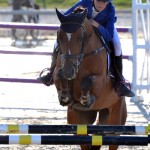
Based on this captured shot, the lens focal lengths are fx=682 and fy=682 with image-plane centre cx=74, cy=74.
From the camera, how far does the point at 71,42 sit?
6215 mm

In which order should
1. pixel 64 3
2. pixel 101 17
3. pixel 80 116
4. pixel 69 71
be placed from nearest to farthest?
pixel 69 71 < pixel 101 17 < pixel 80 116 < pixel 64 3

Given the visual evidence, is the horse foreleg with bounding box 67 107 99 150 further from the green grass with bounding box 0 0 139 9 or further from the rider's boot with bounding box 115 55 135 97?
the green grass with bounding box 0 0 139 9

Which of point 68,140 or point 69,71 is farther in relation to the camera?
point 69,71

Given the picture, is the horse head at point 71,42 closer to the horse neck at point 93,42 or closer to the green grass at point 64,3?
the horse neck at point 93,42

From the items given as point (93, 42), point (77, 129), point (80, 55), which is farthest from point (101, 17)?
point (77, 129)

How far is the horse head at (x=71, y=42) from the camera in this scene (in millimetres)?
6160

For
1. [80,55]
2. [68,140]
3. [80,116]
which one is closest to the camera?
[68,140]

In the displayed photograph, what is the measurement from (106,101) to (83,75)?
67 centimetres

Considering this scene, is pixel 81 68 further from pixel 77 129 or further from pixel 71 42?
pixel 77 129

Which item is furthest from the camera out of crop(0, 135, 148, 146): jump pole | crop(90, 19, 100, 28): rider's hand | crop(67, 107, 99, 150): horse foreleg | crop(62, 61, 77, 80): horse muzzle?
crop(67, 107, 99, 150): horse foreleg

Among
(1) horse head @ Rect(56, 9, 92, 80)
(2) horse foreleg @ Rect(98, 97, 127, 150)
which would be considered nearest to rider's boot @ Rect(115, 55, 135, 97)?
(2) horse foreleg @ Rect(98, 97, 127, 150)

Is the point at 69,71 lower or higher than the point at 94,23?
lower

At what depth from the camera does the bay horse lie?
6215 mm

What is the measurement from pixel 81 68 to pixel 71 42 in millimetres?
381
